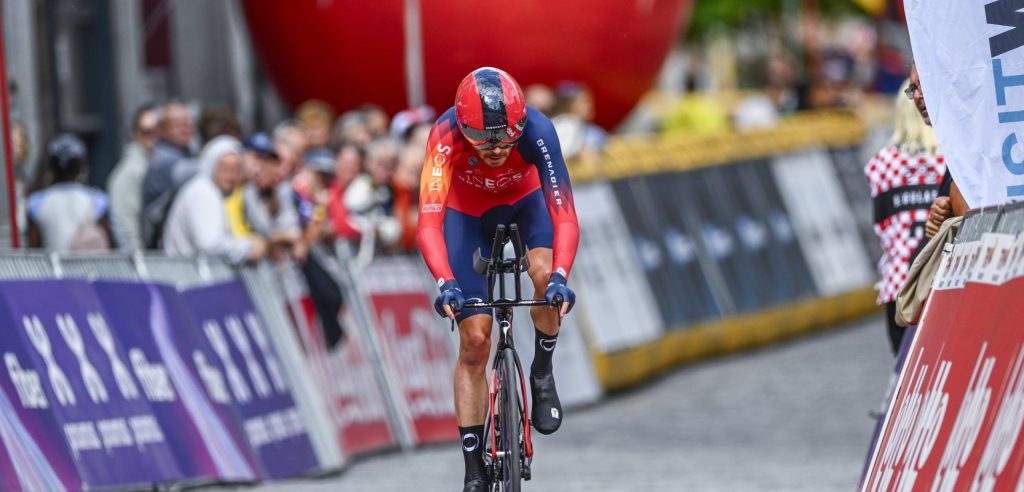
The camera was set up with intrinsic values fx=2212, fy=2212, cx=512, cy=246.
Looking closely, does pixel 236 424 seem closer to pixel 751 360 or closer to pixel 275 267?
pixel 275 267

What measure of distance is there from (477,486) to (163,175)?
4784 millimetres

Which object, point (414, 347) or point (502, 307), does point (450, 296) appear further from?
point (414, 347)

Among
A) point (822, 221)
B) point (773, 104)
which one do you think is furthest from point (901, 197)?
point (773, 104)

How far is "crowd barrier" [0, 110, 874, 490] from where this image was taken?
11.2 metres

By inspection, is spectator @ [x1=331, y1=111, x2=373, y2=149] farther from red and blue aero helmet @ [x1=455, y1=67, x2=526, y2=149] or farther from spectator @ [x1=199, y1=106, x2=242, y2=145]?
red and blue aero helmet @ [x1=455, y1=67, x2=526, y2=149]

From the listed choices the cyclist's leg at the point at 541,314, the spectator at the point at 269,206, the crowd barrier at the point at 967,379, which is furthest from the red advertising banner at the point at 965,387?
the spectator at the point at 269,206

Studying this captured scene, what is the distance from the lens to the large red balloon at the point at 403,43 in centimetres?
2188

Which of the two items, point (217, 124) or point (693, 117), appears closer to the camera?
point (217, 124)

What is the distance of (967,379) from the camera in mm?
7520

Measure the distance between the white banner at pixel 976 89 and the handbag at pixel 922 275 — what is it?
10.1 inches

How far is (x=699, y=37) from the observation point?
42.6m

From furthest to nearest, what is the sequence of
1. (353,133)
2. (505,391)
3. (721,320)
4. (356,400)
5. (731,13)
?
(731,13), (721,320), (353,133), (356,400), (505,391)

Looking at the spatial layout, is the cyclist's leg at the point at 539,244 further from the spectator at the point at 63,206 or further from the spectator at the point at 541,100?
the spectator at the point at 541,100

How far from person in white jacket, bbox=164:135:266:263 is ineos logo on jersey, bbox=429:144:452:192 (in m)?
3.76
